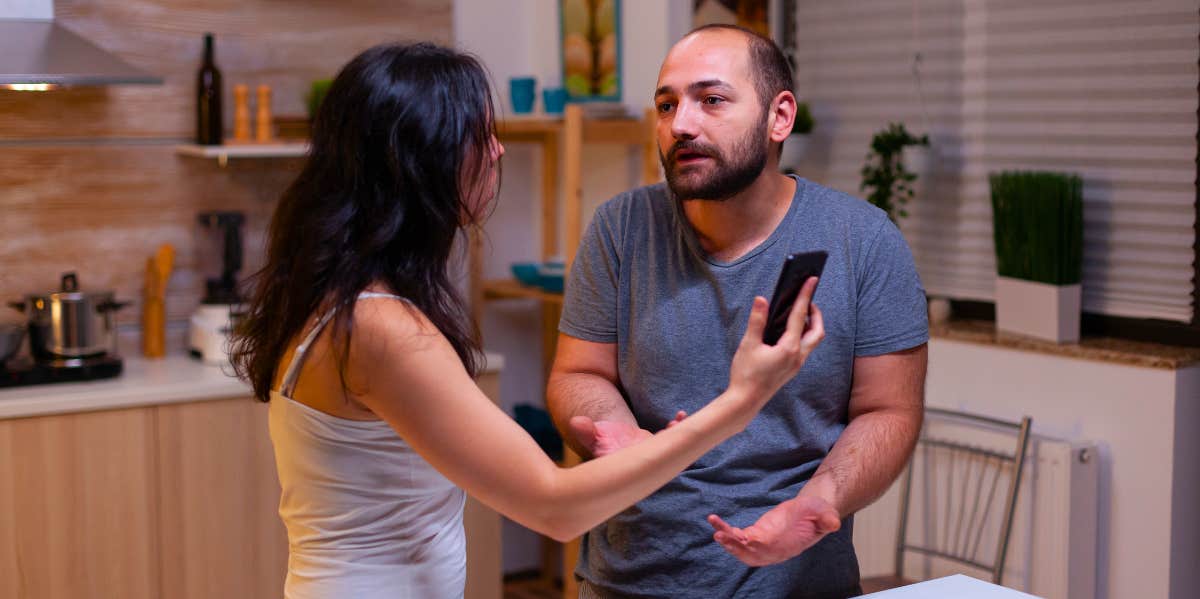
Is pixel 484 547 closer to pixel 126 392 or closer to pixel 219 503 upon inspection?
pixel 219 503

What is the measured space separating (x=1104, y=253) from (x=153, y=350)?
8.01ft

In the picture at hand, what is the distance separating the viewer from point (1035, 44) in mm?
2973

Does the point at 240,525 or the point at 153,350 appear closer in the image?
the point at 240,525

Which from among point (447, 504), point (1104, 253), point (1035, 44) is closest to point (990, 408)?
point (1104, 253)

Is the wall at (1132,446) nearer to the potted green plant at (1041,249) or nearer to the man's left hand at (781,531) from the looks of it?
the potted green plant at (1041,249)

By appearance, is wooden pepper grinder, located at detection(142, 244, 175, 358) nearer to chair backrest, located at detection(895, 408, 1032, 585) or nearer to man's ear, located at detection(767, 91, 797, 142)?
chair backrest, located at detection(895, 408, 1032, 585)

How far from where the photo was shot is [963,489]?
9.56 feet

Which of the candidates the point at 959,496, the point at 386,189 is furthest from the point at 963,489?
the point at 386,189

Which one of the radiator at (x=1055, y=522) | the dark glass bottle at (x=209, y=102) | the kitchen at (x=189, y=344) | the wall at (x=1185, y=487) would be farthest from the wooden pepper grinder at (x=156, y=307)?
the wall at (x=1185, y=487)

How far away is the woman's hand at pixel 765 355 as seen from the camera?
1.38m

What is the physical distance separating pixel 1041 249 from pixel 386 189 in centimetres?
187

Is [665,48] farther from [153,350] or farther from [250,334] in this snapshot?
[250,334]

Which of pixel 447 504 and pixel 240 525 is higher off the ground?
pixel 447 504

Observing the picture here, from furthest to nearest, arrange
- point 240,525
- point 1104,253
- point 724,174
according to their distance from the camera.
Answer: point 240,525, point 1104,253, point 724,174
